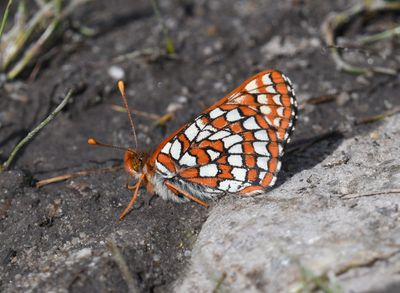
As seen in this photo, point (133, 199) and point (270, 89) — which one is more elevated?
point (270, 89)

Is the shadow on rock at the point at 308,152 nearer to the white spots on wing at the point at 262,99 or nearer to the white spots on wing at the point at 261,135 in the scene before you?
the white spots on wing at the point at 261,135

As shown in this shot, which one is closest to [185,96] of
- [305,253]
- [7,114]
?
[7,114]

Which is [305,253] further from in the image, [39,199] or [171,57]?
[171,57]

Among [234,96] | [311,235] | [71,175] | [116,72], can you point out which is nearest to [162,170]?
[234,96]

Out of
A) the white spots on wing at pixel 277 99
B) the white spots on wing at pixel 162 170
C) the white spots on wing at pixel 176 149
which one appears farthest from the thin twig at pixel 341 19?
the white spots on wing at pixel 162 170

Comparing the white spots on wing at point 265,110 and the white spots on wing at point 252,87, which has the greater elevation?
the white spots on wing at point 252,87

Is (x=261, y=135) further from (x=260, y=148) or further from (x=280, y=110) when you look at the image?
(x=280, y=110)

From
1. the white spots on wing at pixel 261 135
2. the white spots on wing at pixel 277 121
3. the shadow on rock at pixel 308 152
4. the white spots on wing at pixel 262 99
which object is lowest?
the shadow on rock at pixel 308 152

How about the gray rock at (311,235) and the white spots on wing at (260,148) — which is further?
the white spots on wing at (260,148)
